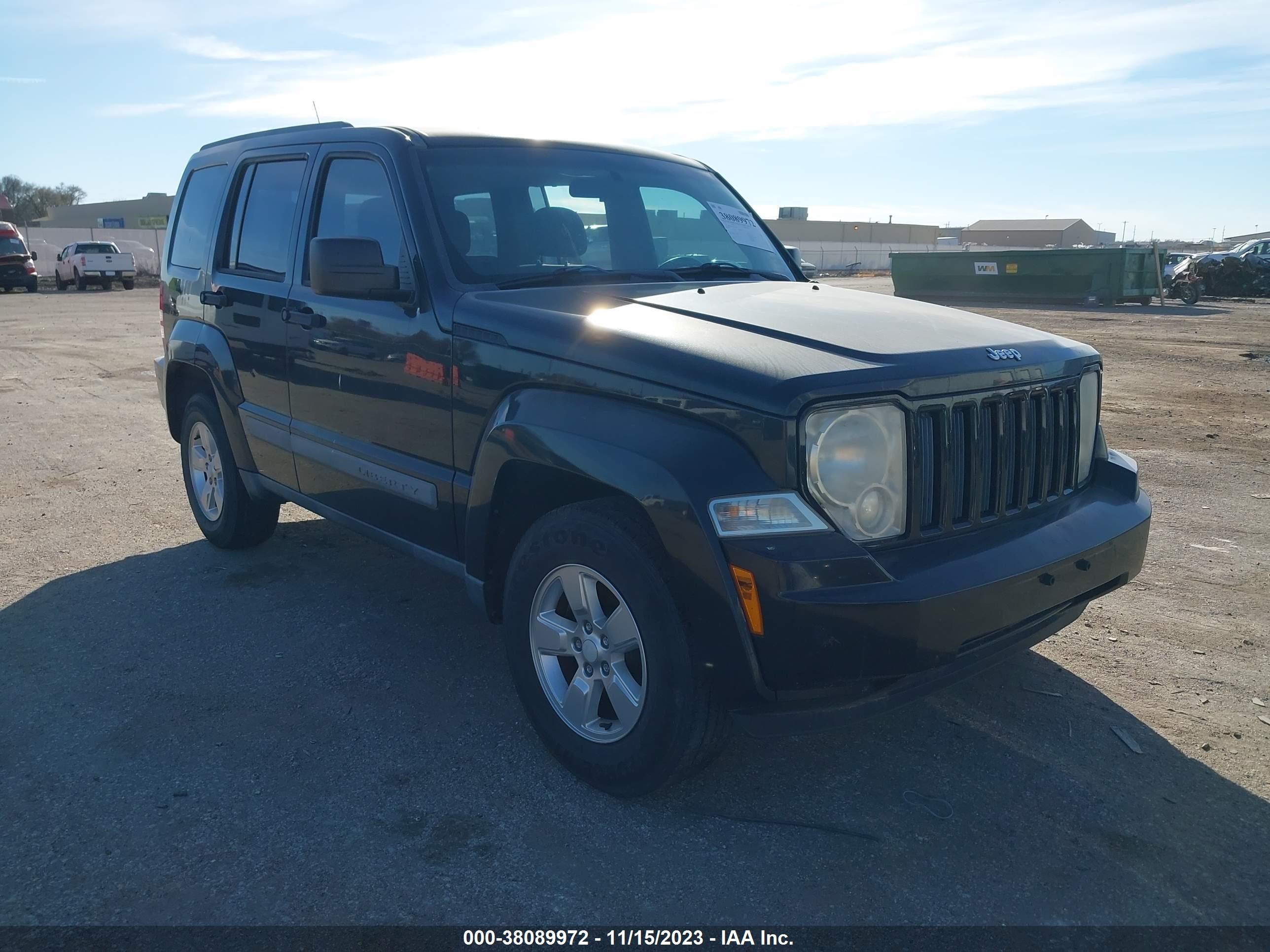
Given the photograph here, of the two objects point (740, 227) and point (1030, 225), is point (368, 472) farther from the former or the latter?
point (1030, 225)

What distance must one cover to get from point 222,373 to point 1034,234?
112 meters

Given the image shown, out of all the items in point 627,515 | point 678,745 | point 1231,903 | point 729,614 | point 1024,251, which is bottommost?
point 1231,903

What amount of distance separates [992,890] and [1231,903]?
0.60 m

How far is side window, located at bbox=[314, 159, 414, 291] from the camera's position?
3.79m

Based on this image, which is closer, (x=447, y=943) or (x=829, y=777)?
(x=447, y=943)

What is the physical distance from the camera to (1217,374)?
42.0ft

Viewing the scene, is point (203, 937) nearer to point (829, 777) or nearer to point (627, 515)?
point (627, 515)

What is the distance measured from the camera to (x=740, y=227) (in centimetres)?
464

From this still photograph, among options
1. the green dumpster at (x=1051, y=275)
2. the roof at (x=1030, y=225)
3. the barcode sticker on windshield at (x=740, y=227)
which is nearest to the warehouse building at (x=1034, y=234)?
the roof at (x=1030, y=225)

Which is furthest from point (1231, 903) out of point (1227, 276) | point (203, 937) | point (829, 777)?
point (1227, 276)

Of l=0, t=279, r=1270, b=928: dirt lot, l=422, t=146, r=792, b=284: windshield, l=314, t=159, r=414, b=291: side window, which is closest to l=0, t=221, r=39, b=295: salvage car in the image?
l=0, t=279, r=1270, b=928: dirt lot

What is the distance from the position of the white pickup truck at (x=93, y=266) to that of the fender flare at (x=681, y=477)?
34.2 m

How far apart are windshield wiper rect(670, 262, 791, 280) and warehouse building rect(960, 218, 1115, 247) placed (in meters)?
95.6

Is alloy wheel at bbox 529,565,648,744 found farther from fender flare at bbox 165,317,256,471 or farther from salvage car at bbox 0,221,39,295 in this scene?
A: salvage car at bbox 0,221,39,295
